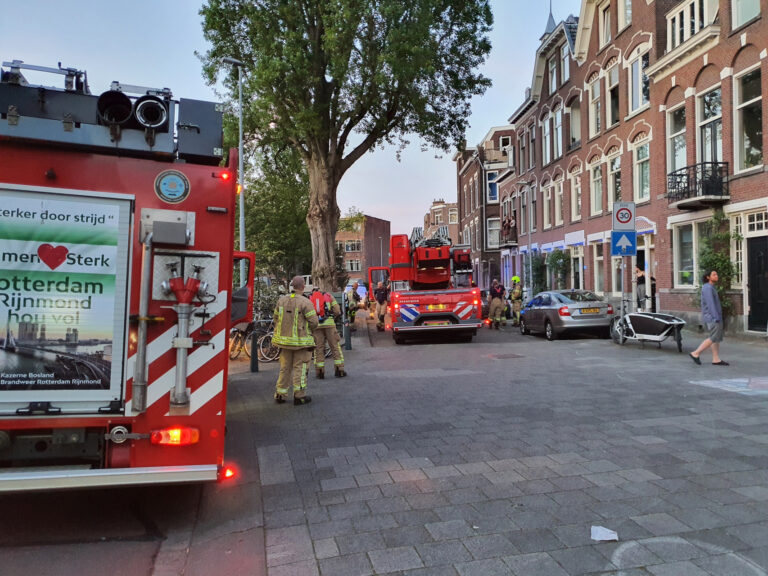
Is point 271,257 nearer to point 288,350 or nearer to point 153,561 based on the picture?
point 288,350

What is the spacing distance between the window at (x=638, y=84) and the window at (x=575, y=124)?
5389mm

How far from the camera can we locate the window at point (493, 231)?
1806 inches

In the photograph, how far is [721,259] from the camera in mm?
15578

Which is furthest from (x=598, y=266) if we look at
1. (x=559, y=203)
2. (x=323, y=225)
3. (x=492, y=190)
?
(x=492, y=190)

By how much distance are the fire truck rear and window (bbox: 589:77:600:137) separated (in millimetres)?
11078

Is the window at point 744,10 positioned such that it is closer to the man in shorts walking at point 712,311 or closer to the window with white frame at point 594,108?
the window with white frame at point 594,108

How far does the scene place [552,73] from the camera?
30.2 metres

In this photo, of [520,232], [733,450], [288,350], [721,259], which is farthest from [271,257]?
[733,450]

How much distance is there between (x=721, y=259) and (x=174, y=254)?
15.9 metres

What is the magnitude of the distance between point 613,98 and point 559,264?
7837mm

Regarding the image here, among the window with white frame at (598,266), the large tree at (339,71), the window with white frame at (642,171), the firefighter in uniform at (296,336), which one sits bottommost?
the firefighter in uniform at (296,336)

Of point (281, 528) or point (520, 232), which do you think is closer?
point (281, 528)

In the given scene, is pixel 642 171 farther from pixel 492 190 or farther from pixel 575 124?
pixel 492 190

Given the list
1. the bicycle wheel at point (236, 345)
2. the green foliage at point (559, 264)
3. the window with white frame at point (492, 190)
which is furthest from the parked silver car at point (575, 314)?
the window with white frame at point (492, 190)
